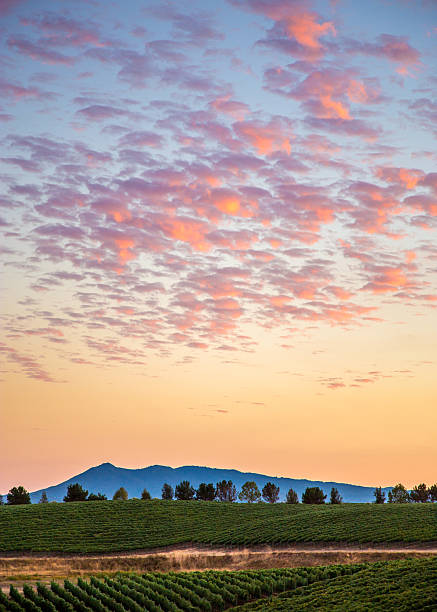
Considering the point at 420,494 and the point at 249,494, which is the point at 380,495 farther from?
the point at 249,494

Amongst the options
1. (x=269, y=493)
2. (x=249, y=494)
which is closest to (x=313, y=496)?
(x=269, y=493)

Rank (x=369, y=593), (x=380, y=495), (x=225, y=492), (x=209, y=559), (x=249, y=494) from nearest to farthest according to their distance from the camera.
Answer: (x=369, y=593) → (x=209, y=559) → (x=380, y=495) → (x=225, y=492) → (x=249, y=494)

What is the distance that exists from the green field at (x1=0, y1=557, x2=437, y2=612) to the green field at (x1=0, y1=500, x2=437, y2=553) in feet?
71.2

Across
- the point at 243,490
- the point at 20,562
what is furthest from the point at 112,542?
the point at 243,490

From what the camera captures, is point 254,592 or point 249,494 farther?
point 249,494

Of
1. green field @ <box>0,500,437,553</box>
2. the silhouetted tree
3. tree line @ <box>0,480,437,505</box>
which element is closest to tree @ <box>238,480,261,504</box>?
tree line @ <box>0,480,437,505</box>

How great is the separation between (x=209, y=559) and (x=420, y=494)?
364ft

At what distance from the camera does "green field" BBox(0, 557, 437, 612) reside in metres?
28.2

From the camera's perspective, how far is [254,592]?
1358 inches

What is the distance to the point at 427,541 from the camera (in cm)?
5369

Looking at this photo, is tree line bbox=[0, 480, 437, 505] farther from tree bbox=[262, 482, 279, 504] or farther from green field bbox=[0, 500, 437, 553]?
green field bbox=[0, 500, 437, 553]

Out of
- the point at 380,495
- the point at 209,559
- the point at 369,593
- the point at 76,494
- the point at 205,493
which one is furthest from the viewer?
the point at 380,495

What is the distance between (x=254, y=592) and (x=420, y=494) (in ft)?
423

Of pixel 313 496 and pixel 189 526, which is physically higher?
pixel 189 526
